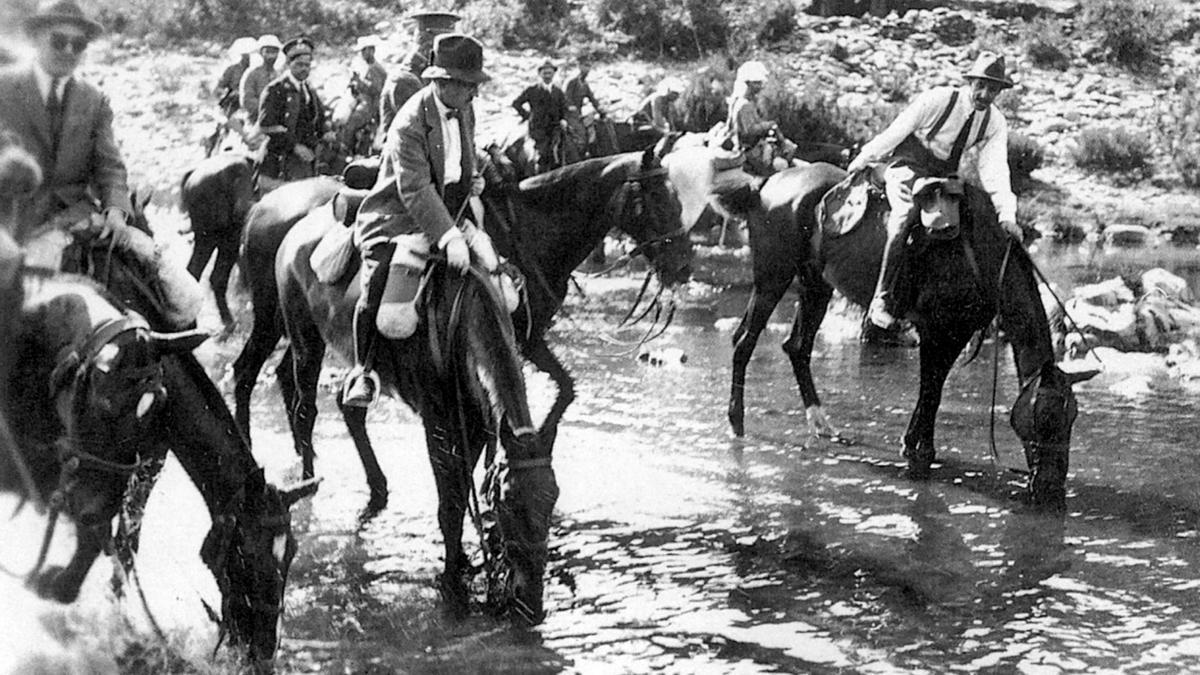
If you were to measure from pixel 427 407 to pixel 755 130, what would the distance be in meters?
9.62

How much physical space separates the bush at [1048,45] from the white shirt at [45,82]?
2018cm

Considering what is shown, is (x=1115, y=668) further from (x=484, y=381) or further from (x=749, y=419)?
(x=749, y=419)

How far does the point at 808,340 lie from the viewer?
10.6m

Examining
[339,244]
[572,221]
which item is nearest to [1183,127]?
[572,221]

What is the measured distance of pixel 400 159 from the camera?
671 centimetres

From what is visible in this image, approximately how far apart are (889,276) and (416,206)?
12.6ft

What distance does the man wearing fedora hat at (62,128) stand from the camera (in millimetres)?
5012

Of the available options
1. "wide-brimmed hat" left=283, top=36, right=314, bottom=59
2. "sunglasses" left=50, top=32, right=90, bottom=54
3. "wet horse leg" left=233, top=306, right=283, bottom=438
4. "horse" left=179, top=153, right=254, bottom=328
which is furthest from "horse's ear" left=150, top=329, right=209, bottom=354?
"wide-brimmed hat" left=283, top=36, right=314, bottom=59

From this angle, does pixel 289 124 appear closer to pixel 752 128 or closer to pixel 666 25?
pixel 752 128

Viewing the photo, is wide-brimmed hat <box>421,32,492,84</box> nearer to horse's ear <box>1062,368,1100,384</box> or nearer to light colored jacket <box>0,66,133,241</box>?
light colored jacket <box>0,66,133,241</box>

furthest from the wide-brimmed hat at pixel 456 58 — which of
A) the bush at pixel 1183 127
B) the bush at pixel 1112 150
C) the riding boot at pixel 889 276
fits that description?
the bush at pixel 1183 127

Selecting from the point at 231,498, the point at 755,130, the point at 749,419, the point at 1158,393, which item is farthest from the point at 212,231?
the point at 1158,393

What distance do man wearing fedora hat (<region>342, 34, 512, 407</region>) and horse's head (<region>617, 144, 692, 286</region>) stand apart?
4.66 ft

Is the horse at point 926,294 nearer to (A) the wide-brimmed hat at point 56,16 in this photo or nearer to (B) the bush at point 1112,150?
(A) the wide-brimmed hat at point 56,16
